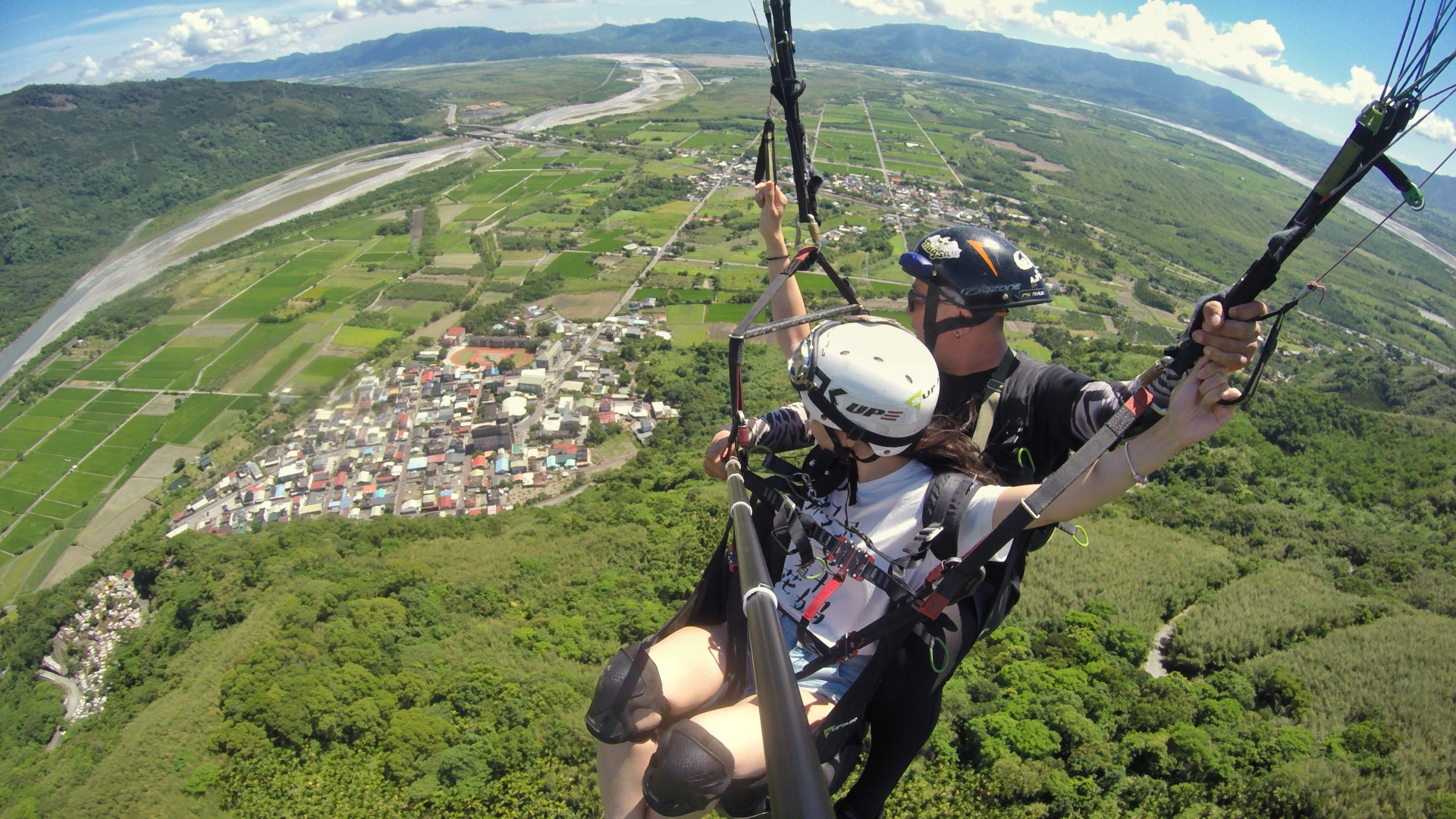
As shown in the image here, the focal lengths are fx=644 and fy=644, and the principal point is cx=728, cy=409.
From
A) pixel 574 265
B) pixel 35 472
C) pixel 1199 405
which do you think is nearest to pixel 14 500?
pixel 35 472

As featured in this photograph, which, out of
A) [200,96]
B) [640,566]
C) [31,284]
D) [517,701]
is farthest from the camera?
[200,96]

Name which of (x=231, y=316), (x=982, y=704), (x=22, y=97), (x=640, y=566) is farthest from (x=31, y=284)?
(x=982, y=704)

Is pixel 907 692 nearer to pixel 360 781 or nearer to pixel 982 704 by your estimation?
pixel 982 704

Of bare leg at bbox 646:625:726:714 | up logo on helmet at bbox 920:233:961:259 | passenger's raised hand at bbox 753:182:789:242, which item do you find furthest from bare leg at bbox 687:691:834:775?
passenger's raised hand at bbox 753:182:789:242

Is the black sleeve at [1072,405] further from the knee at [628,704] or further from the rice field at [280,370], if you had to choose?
the rice field at [280,370]

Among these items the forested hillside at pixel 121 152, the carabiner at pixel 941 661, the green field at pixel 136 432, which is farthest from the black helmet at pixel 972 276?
the forested hillside at pixel 121 152
